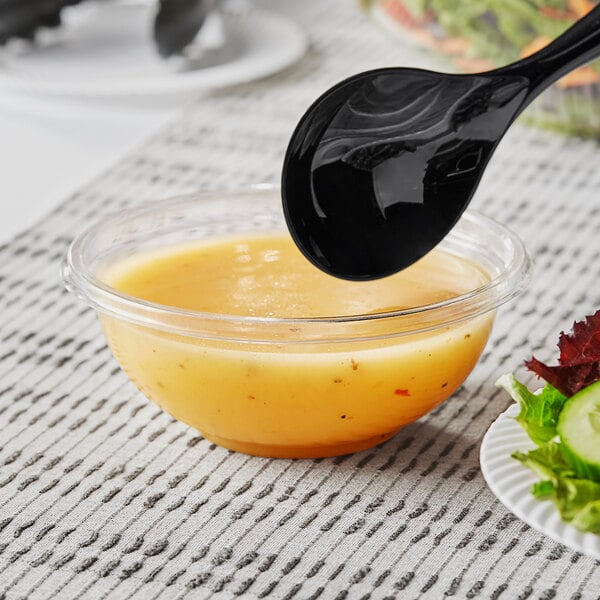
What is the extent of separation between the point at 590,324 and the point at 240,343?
1.06ft

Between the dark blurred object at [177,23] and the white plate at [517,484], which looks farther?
the dark blurred object at [177,23]

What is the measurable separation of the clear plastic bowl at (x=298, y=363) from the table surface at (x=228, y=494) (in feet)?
0.18

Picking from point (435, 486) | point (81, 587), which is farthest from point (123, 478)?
point (435, 486)

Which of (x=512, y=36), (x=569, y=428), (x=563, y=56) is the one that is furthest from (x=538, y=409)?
(x=512, y=36)

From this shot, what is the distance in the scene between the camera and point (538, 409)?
102 cm

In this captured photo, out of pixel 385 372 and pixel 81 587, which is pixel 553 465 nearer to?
pixel 385 372

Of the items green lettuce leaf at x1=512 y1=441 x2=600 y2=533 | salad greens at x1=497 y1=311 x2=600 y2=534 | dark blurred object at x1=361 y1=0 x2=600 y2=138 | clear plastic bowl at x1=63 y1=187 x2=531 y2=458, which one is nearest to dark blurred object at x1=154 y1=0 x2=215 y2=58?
dark blurred object at x1=361 y1=0 x2=600 y2=138

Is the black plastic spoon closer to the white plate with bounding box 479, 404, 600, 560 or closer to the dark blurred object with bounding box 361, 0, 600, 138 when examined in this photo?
the white plate with bounding box 479, 404, 600, 560

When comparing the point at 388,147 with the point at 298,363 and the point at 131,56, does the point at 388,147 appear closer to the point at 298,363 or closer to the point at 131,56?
the point at 298,363

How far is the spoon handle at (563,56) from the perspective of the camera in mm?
1066

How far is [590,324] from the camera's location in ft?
3.49

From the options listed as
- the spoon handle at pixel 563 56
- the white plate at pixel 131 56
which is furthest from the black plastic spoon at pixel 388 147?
the white plate at pixel 131 56

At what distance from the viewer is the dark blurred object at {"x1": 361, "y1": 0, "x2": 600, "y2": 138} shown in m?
1.85

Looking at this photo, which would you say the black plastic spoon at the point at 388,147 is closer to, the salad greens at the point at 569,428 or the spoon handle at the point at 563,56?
the spoon handle at the point at 563,56
